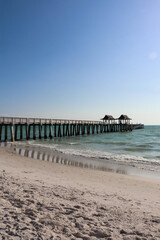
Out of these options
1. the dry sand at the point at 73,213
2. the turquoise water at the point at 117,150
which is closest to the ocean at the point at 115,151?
the turquoise water at the point at 117,150

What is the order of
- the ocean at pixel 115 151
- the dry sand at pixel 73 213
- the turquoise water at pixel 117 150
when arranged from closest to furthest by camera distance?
the dry sand at pixel 73 213 → the ocean at pixel 115 151 → the turquoise water at pixel 117 150

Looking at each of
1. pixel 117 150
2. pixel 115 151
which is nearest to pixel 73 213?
pixel 115 151

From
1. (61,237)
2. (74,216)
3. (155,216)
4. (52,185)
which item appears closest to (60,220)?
(74,216)

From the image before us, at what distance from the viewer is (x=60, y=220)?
3.92 meters

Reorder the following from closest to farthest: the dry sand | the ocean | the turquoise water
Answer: the dry sand
the ocean
the turquoise water

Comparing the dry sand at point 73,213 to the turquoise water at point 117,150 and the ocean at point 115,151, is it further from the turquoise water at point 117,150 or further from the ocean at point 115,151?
the turquoise water at point 117,150

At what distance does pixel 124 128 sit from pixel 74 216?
201 ft

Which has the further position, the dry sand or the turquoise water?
the turquoise water

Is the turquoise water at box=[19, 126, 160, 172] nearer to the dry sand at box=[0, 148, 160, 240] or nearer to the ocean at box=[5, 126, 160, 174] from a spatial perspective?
the ocean at box=[5, 126, 160, 174]

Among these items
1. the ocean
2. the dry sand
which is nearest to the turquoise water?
the ocean

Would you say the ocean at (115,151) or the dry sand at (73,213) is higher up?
the dry sand at (73,213)

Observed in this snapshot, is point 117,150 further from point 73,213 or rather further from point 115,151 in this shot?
point 73,213

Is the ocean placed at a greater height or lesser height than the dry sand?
lesser

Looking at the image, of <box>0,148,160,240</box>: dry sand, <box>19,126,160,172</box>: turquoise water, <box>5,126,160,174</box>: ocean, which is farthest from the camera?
<box>19,126,160,172</box>: turquoise water
